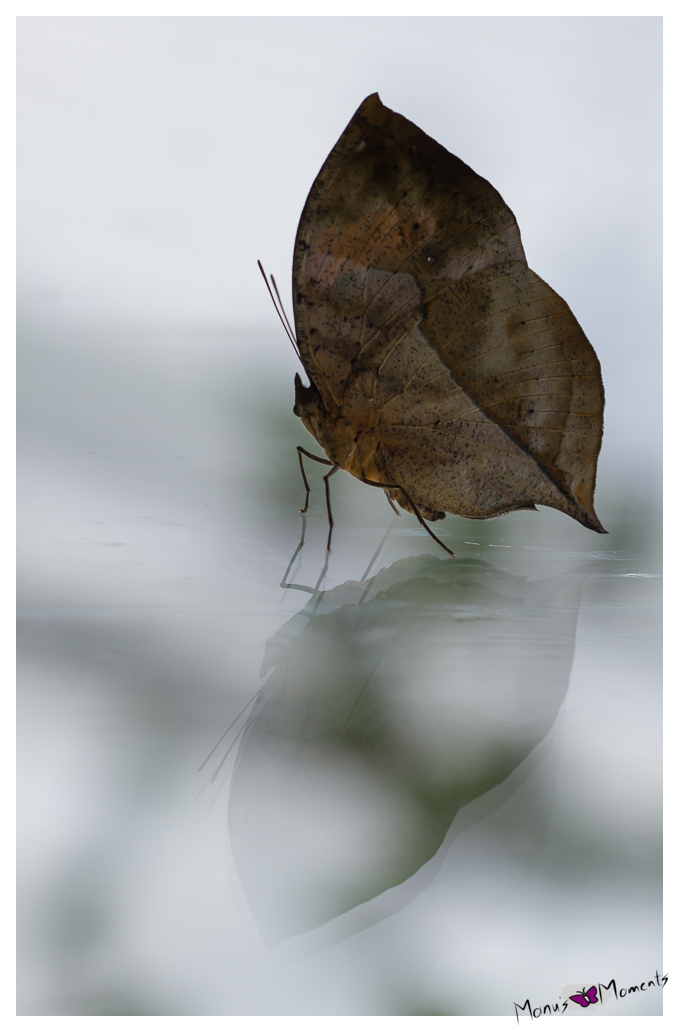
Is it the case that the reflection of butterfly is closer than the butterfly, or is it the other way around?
the reflection of butterfly

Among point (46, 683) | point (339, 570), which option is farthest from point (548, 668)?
point (46, 683)

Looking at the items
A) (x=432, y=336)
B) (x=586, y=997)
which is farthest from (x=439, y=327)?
(x=586, y=997)

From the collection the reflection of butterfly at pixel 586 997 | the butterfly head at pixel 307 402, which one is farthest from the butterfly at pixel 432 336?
the reflection of butterfly at pixel 586 997

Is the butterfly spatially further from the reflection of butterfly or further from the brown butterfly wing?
the reflection of butterfly

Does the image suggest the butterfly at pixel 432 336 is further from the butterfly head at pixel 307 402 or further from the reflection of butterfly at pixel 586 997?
the reflection of butterfly at pixel 586 997

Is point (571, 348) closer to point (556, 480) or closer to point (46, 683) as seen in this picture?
point (556, 480)

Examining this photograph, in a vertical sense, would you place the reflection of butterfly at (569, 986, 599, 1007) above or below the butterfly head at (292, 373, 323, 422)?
below

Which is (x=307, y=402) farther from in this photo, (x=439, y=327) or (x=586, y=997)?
(x=586, y=997)

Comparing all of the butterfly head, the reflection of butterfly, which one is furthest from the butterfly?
the reflection of butterfly
